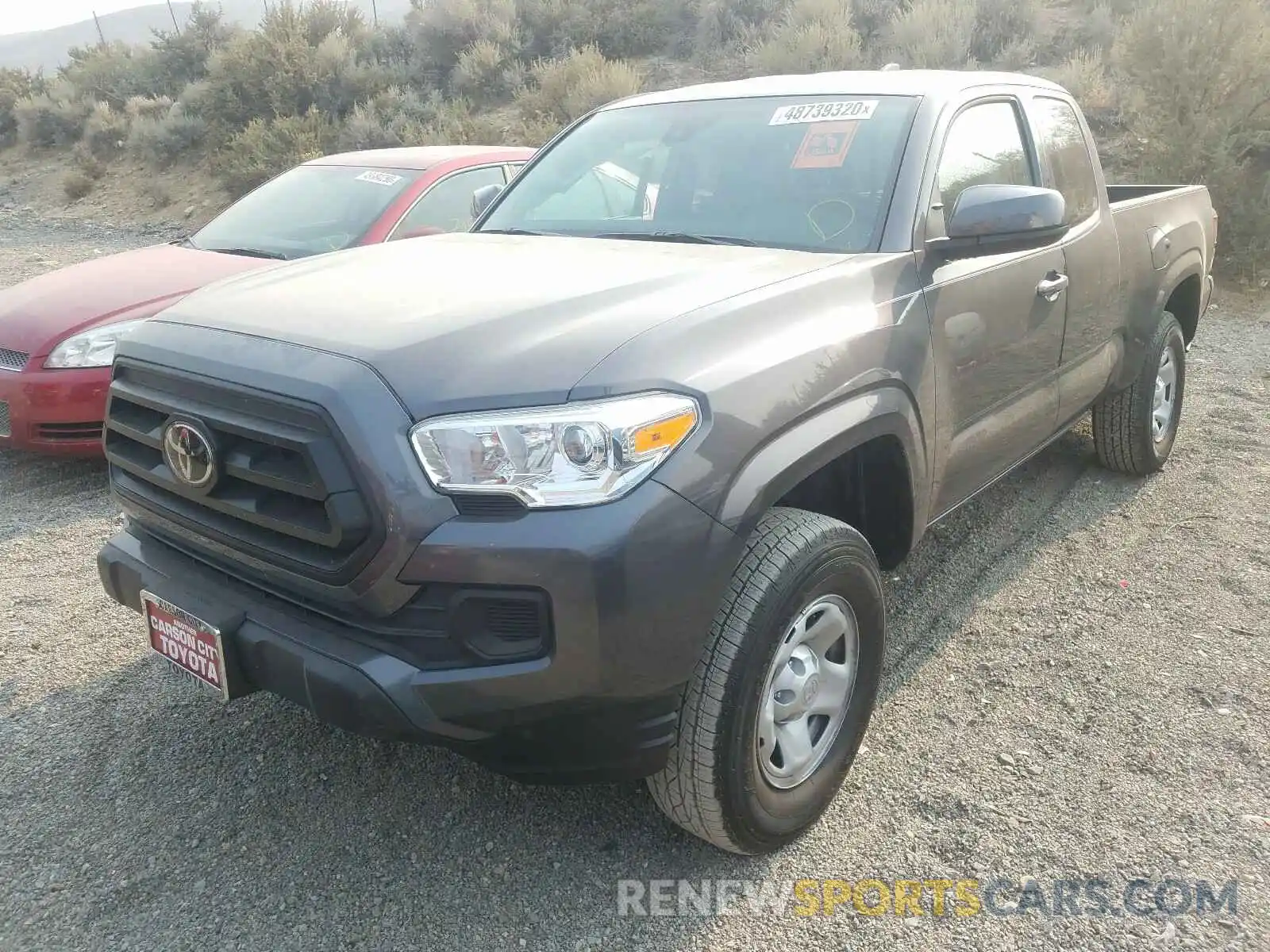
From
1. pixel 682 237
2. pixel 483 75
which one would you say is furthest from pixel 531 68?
pixel 682 237

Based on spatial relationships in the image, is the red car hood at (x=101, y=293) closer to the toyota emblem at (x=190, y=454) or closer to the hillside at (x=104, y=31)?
the toyota emblem at (x=190, y=454)

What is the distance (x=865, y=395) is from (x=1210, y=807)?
1.40m

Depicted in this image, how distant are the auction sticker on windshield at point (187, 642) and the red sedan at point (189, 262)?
2328 millimetres

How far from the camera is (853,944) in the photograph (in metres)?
2.18

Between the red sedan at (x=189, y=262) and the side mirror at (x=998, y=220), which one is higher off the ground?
the side mirror at (x=998, y=220)

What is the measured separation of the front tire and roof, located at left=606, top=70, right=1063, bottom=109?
163 centimetres

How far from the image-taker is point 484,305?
7.59 ft

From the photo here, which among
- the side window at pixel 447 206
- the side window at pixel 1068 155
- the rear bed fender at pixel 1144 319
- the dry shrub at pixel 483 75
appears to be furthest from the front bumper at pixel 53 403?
the dry shrub at pixel 483 75

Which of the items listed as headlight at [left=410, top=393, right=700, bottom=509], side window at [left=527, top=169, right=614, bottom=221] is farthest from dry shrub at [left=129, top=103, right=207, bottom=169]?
headlight at [left=410, top=393, right=700, bottom=509]

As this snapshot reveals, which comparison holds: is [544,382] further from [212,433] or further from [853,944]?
[853,944]

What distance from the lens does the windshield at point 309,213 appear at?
534cm

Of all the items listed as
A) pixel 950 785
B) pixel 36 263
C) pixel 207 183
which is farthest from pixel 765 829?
pixel 207 183

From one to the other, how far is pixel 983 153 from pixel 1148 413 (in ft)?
6.00

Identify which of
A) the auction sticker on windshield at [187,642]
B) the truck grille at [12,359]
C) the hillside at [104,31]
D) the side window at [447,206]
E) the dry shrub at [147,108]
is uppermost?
the hillside at [104,31]
